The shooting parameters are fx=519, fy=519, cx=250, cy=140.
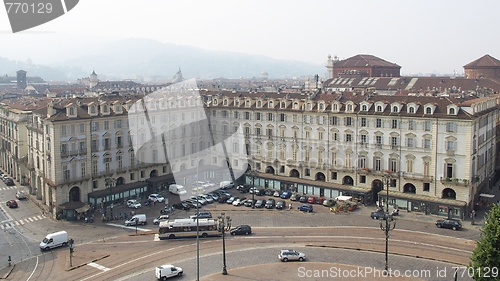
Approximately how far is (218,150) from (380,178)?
29.2m

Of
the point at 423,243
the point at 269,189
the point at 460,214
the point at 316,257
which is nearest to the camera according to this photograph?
the point at 316,257

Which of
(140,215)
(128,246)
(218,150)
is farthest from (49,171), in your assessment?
(218,150)

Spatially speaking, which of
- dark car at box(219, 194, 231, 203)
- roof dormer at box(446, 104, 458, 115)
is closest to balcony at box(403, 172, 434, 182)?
roof dormer at box(446, 104, 458, 115)

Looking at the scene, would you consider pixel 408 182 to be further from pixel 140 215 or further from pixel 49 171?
pixel 49 171

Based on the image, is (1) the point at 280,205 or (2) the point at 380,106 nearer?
(1) the point at 280,205

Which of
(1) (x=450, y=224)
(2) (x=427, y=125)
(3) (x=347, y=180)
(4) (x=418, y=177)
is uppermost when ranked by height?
(2) (x=427, y=125)

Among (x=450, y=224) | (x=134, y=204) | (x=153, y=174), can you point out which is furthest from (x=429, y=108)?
(x=153, y=174)

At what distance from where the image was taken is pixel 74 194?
2800 inches

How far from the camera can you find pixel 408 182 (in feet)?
229

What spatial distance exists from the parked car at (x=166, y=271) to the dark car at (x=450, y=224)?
32106 millimetres

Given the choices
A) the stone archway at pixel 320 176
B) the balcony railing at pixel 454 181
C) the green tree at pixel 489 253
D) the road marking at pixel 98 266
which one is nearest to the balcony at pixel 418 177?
the balcony railing at pixel 454 181

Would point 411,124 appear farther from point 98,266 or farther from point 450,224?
point 98,266

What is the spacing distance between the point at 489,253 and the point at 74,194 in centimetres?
5377

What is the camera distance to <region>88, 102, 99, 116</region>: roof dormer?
72.3 metres
